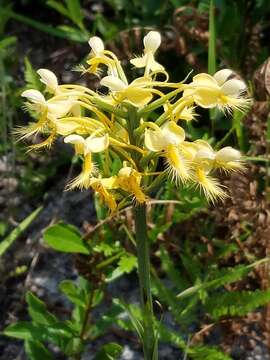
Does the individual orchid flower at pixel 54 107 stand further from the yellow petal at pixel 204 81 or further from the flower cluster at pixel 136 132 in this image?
the yellow petal at pixel 204 81

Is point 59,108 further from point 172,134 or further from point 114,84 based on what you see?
point 172,134

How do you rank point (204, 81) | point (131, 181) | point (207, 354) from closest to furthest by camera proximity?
1. point (131, 181)
2. point (204, 81)
3. point (207, 354)

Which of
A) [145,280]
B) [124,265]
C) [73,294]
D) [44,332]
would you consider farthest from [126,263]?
[145,280]

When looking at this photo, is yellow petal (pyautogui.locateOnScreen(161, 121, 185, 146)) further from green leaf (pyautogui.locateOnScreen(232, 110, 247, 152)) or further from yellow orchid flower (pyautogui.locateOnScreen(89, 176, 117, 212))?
green leaf (pyautogui.locateOnScreen(232, 110, 247, 152))

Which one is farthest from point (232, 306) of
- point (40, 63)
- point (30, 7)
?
point (30, 7)

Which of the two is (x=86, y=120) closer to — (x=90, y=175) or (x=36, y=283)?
(x=90, y=175)

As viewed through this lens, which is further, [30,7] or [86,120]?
[30,7]

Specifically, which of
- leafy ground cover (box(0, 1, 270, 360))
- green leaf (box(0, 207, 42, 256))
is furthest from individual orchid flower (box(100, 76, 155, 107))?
green leaf (box(0, 207, 42, 256))
